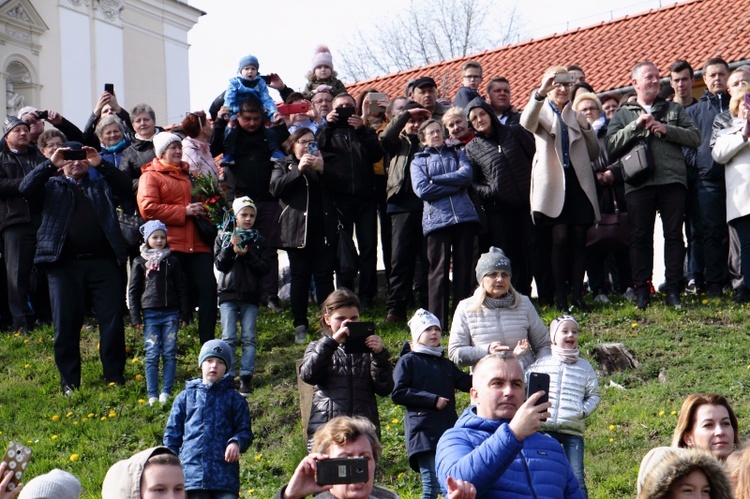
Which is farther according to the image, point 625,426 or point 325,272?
point 325,272

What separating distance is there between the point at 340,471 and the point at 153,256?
6.41 meters

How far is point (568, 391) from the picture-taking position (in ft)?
26.3

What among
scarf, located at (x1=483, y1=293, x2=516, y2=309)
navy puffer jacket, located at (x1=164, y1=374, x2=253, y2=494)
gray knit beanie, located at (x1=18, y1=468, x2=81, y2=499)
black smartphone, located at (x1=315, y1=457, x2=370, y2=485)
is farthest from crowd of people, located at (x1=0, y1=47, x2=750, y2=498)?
gray knit beanie, located at (x1=18, y1=468, x2=81, y2=499)

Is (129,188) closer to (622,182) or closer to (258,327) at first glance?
(258,327)

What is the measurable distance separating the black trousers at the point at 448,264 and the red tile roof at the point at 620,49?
30.5 ft

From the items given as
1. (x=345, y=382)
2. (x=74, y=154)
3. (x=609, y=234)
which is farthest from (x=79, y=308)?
(x=609, y=234)

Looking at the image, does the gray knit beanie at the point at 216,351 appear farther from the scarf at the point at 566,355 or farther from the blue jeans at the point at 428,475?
the scarf at the point at 566,355

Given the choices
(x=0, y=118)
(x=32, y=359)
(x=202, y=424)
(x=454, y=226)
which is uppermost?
(x=0, y=118)

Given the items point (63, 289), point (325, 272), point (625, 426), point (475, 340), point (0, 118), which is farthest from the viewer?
point (0, 118)

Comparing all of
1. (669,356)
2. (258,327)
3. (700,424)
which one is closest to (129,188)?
(258,327)

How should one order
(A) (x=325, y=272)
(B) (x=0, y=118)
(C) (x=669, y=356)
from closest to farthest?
(C) (x=669, y=356) → (A) (x=325, y=272) → (B) (x=0, y=118)

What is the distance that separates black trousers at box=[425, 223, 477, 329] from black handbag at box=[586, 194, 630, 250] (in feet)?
5.14

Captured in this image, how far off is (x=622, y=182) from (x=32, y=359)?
6.47 m

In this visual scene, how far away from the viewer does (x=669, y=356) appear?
1066cm
